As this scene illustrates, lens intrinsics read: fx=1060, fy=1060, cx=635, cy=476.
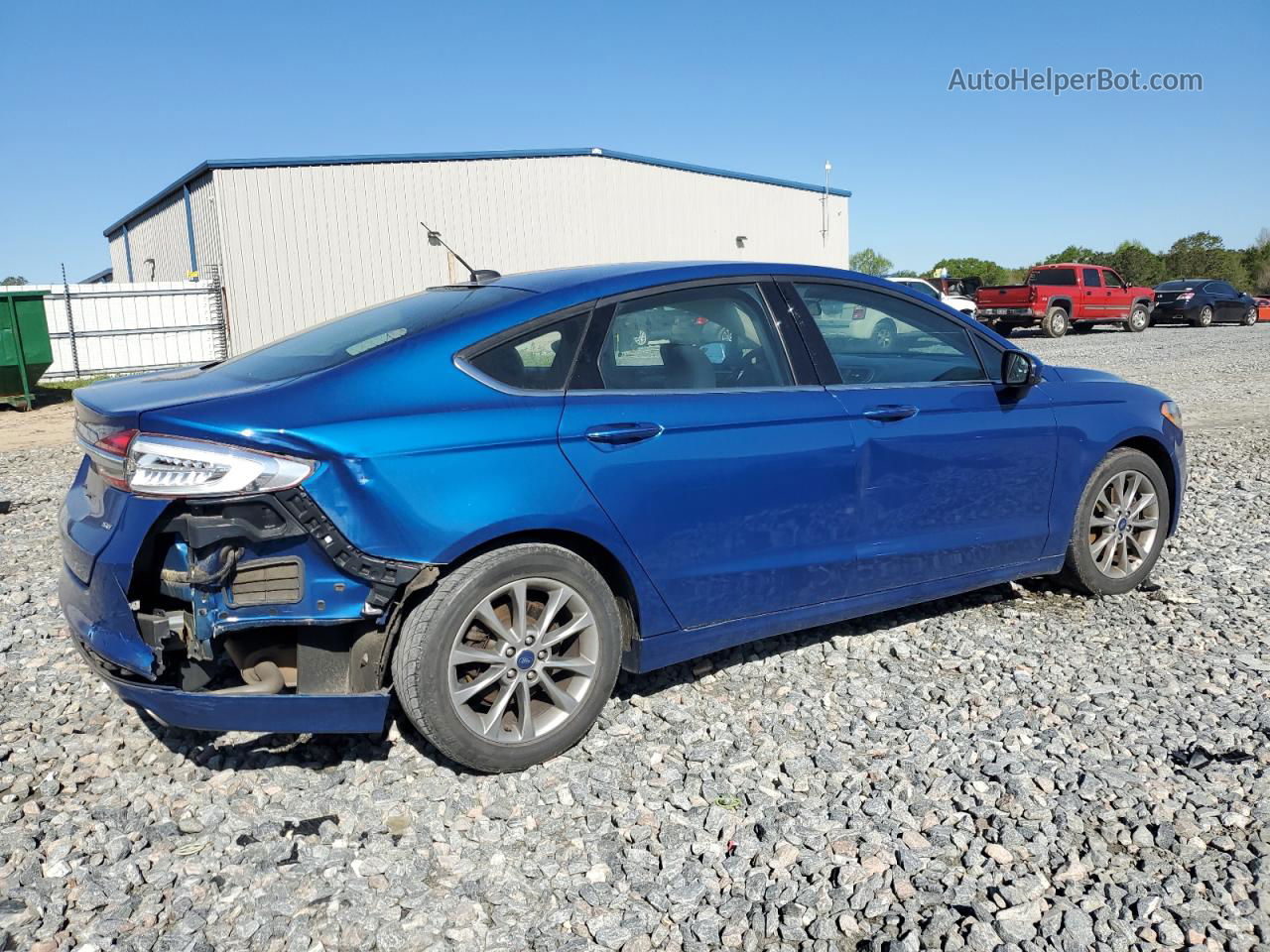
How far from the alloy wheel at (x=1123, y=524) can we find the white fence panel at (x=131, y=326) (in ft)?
69.4

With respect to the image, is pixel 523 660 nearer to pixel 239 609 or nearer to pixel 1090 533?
pixel 239 609

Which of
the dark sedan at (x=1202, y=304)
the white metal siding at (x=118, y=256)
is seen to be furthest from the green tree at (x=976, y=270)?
the white metal siding at (x=118, y=256)

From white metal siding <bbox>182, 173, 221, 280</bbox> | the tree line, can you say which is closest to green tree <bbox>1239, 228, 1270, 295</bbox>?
the tree line

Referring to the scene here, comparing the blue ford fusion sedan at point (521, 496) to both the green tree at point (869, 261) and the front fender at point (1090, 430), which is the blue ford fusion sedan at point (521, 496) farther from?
the green tree at point (869, 261)

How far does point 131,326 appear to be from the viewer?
2284cm

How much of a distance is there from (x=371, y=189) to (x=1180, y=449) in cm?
2290

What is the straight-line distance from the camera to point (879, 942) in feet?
8.20

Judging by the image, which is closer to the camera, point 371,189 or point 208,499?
point 208,499

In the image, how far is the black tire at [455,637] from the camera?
311 cm

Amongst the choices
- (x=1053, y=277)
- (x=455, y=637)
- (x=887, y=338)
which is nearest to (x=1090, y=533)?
(x=887, y=338)

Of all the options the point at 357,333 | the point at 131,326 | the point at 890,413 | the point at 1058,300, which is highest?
the point at 131,326

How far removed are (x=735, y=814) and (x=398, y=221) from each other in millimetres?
24417

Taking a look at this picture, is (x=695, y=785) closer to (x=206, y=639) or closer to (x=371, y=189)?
(x=206, y=639)

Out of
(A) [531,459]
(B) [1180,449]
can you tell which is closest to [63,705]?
(A) [531,459]
